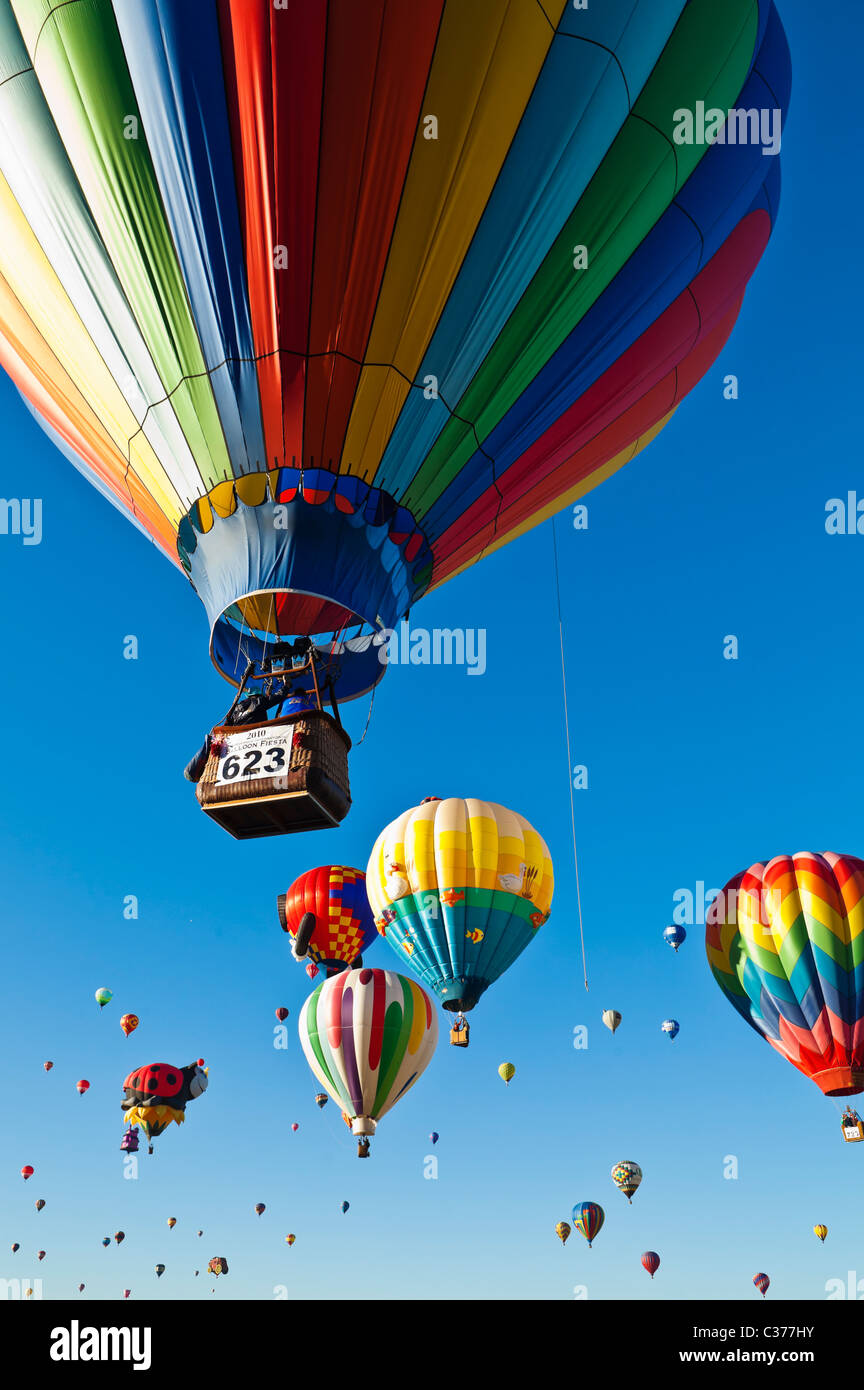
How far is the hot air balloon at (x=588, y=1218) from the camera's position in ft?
56.1

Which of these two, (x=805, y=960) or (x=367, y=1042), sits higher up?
(x=805, y=960)

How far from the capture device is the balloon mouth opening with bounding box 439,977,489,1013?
1294cm

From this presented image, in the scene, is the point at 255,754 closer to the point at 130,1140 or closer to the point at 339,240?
the point at 339,240

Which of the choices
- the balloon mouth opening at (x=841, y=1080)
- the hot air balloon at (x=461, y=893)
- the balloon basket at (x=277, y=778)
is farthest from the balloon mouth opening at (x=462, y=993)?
the balloon basket at (x=277, y=778)

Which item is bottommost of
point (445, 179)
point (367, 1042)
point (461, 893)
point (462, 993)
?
point (367, 1042)

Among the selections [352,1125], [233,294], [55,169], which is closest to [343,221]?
[233,294]

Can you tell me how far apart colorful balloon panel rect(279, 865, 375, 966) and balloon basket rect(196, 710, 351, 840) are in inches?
348

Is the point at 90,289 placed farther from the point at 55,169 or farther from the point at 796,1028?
the point at 796,1028

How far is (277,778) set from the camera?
744 centimetres

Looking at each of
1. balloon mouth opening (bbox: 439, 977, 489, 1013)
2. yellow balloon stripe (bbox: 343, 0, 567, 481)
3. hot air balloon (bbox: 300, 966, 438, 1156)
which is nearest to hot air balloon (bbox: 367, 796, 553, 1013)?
balloon mouth opening (bbox: 439, 977, 489, 1013)

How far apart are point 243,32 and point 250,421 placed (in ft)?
7.66

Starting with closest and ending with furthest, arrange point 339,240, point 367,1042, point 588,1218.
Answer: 1. point 339,240
2. point 367,1042
3. point 588,1218

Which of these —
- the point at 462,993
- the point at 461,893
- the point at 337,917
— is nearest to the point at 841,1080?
the point at 462,993

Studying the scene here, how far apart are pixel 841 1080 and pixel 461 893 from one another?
4.61 m
